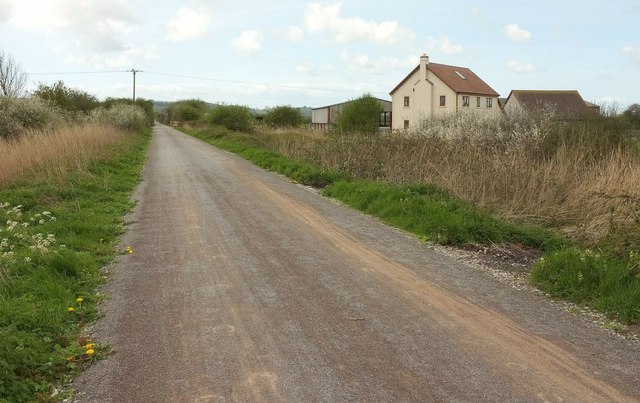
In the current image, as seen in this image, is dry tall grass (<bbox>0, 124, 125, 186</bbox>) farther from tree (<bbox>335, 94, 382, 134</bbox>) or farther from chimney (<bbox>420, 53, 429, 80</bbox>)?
chimney (<bbox>420, 53, 429, 80</bbox>)

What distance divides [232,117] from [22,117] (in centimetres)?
3258

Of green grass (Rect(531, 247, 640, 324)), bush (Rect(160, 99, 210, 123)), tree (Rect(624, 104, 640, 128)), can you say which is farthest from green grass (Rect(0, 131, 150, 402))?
bush (Rect(160, 99, 210, 123))

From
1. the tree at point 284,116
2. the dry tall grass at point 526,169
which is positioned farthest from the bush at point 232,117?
the dry tall grass at point 526,169

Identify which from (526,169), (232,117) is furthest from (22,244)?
(232,117)

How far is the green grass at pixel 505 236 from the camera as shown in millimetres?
5527

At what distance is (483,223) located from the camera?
8320 mm

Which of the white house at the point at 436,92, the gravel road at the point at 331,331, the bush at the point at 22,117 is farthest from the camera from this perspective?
the white house at the point at 436,92

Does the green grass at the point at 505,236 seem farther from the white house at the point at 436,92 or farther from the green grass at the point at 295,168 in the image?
the white house at the point at 436,92

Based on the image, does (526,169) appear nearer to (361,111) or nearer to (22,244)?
(22,244)

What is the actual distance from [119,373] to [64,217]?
650cm

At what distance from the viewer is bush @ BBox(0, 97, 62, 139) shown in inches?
834

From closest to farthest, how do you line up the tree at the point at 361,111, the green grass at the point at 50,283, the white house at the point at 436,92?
the green grass at the point at 50,283
the tree at the point at 361,111
the white house at the point at 436,92

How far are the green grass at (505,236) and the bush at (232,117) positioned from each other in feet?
128

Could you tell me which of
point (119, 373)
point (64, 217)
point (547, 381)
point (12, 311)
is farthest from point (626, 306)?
point (64, 217)
